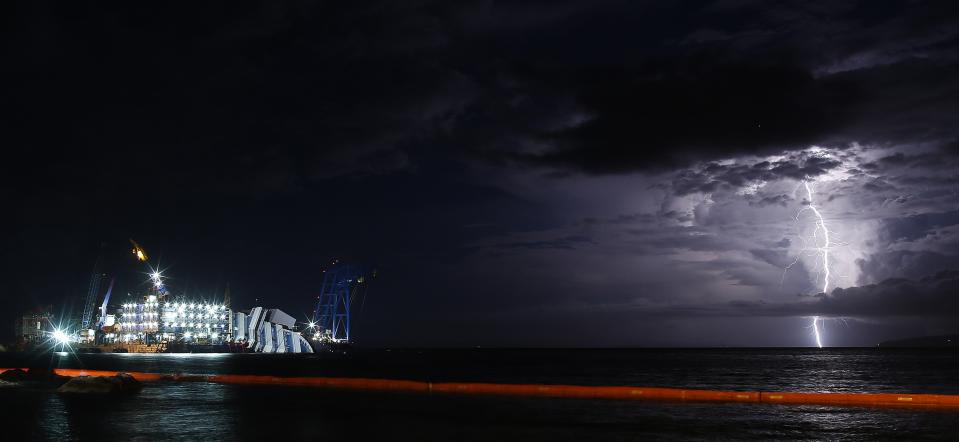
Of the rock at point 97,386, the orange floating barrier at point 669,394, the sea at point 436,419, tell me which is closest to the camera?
the sea at point 436,419

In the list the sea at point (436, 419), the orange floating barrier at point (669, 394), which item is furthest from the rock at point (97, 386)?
the orange floating barrier at point (669, 394)

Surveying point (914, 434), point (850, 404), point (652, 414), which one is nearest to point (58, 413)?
point (652, 414)

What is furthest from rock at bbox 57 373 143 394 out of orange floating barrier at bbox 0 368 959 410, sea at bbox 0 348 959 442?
orange floating barrier at bbox 0 368 959 410

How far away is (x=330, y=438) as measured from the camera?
20828 mm

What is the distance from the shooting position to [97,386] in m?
36.8

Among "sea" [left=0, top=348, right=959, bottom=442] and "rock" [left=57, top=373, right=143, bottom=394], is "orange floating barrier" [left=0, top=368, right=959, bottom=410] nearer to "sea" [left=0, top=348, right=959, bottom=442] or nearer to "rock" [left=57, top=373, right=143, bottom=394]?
"sea" [left=0, top=348, right=959, bottom=442]

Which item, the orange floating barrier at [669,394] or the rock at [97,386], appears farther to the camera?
the rock at [97,386]

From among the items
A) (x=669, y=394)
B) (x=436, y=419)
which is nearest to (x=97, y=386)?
(x=436, y=419)

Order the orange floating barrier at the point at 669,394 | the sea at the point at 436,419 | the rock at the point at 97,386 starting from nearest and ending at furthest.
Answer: the sea at the point at 436,419
the orange floating barrier at the point at 669,394
the rock at the point at 97,386

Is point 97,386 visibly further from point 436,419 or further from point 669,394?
point 669,394

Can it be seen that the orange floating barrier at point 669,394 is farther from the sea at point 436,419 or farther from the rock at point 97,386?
the rock at point 97,386

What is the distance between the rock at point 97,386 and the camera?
36.5 m

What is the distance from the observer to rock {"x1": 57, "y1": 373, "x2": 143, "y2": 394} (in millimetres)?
36500

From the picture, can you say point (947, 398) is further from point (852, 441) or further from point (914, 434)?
point (852, 441)
